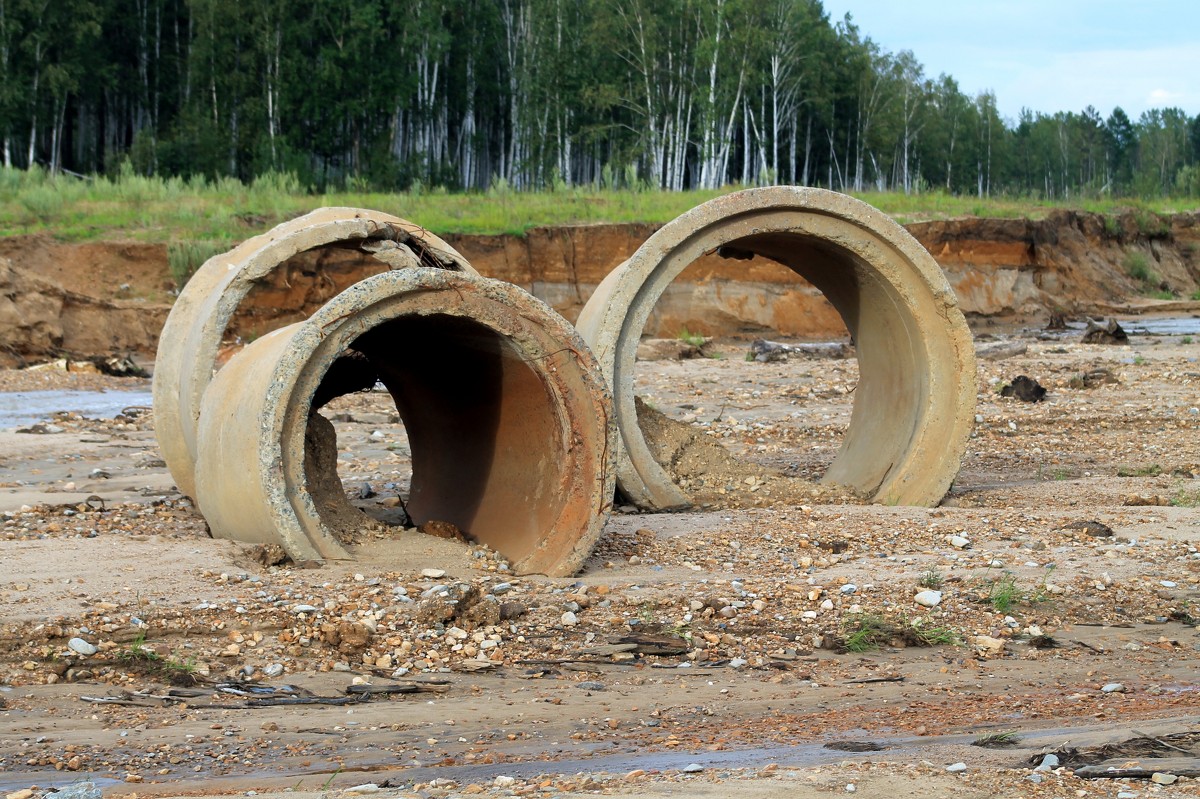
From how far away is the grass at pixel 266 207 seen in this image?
2091 cm

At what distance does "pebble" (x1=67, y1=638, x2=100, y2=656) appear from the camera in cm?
499

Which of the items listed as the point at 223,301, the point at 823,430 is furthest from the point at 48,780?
the point at 823,430

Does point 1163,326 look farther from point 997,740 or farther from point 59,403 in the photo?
point 997,740

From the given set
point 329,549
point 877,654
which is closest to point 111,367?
point 329,549

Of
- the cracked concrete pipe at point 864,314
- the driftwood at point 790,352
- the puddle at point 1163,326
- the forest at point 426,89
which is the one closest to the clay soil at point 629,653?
the cracked concrete pipe at point 864,314

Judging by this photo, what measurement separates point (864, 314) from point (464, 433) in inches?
121

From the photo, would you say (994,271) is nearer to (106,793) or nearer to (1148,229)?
(1148,229)

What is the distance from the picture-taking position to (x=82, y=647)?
5004mm

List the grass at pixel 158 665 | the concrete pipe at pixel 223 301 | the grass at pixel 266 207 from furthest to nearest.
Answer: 1. the grass at pixel 266 207
2. the concrete pipe at pixel 223 301
3. the grass at pixel 158 665

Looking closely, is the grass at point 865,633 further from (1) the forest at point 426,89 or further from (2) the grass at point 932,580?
(1) the forest at point 426,89

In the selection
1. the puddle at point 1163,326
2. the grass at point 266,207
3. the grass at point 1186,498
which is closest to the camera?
the grass at point 1186,498

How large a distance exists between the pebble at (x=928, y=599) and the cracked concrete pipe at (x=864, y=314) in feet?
8.33

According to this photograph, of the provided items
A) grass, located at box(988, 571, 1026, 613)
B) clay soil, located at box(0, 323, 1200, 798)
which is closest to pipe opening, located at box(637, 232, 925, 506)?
clay soil, located at box(0, 323, 1200, 798)

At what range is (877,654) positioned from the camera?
5434 mm
